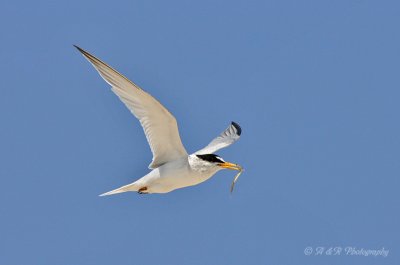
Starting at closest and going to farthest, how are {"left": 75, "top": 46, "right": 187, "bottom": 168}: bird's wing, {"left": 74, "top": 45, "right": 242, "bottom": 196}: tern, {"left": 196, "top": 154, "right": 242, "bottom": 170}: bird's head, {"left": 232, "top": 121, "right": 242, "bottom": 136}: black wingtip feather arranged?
{"left": 75, "top": 46, "right": 187, "bottom": 168}: bird's wing < {"left": 74, "top": 45, "right": 242, "bottom": 196}: tern < {"left": 196, "top": 154, "right": 242, "bottom": 170}: bird's head < {"left": 232, "top": 121, "right": 242, "bottom": 136}: black wingtip feather

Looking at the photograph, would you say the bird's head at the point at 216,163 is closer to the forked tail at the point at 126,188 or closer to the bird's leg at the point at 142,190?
the bird's leg at the point at 142,190

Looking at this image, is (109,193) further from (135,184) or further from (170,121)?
(170,121)

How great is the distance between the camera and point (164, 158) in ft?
39.7

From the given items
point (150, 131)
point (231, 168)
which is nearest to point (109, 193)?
point (150, 131)

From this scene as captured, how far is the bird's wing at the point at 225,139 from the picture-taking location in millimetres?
13680

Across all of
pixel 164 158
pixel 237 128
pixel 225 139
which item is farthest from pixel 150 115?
pixel 237 128

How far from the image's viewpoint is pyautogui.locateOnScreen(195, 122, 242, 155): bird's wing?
13680 millimetres

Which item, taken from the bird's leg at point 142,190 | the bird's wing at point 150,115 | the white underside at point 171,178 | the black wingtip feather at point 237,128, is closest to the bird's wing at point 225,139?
the black wingtip feather at point 237,128

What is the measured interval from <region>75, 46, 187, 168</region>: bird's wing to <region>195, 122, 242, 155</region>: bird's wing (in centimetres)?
153

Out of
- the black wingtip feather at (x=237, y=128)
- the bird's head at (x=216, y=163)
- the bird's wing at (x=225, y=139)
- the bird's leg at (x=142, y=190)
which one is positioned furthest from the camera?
the black wingtip feather at (x=237, y=128)

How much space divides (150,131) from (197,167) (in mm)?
939

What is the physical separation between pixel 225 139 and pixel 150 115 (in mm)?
3055

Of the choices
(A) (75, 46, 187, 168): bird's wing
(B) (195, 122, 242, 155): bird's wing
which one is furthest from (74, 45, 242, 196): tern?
(B) (195, 122, 242, 155): bird's wing

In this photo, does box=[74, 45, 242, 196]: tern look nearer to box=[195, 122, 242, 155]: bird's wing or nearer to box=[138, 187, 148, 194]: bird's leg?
box=[138, 187, 148, 194]: bird's leg
